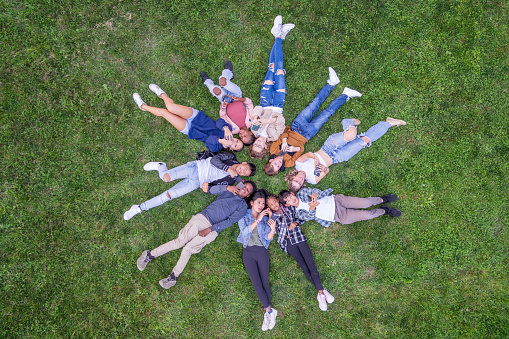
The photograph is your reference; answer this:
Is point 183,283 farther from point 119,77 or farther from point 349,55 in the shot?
point 349,55

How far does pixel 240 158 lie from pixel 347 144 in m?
2.56

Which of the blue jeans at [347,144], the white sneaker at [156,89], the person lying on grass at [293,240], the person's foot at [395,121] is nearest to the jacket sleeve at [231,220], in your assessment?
the person lying on grass at [293,240]

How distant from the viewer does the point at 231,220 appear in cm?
554

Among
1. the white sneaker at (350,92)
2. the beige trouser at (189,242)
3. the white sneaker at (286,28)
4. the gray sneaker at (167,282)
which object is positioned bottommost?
the gray sneaker at (167,282)

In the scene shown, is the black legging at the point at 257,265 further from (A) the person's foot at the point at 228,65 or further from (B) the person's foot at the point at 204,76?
(A) the person's foot at the point at 228,65

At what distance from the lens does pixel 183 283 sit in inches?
245

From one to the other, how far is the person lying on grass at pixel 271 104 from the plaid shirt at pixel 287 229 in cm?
137

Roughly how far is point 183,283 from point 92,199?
9.85 ft

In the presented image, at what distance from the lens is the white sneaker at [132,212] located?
6.01 m

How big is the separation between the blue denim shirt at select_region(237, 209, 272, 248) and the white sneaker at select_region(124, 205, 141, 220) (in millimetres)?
2421

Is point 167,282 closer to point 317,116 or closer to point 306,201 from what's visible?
point 306,201

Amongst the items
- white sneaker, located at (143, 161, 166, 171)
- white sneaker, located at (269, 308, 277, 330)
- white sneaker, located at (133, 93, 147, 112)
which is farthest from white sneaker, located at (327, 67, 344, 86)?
white sneaker, located at (269, 308, 277, 330)

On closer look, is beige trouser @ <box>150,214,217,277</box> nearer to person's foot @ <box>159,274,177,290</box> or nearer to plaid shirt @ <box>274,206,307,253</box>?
person's foot @ <box>159,274,177,290</box>

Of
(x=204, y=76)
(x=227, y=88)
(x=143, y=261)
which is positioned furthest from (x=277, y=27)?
(x=143, y=261)
